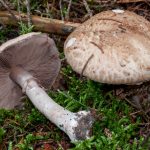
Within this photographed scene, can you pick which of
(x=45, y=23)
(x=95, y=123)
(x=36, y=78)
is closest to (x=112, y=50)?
(x=95, y=123)

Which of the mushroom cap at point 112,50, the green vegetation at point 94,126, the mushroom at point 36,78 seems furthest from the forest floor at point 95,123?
the mushroom cap at point 112,50

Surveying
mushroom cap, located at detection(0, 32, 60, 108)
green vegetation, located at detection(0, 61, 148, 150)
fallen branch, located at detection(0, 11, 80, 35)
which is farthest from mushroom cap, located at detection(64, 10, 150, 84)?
fallen branch, located at detection(0, 11, 80, 35)

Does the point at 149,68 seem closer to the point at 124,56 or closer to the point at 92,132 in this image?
the point at 124,56

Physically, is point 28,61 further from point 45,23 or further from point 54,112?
point 45,23

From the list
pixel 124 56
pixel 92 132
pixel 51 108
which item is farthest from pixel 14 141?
pixel 124 56

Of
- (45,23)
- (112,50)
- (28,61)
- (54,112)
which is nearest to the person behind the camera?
(112,50)

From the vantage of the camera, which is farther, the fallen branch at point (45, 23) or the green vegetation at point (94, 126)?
the fallen branch at point (45, 23)

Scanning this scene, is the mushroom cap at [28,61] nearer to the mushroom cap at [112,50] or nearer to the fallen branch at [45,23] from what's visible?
the mushroom cap at [112,50]
